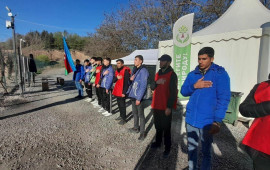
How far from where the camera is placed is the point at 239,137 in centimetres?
386

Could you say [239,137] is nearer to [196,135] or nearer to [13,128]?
[196,135]

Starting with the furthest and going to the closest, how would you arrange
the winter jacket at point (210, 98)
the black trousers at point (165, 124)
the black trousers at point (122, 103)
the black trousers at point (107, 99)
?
the black trousers at point (107, 99) → the black trousers at point (122, 103) → the black trousers at point (165, 124) → the winter jacket at point (210, 98)

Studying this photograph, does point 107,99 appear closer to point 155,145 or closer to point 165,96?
point 155,145

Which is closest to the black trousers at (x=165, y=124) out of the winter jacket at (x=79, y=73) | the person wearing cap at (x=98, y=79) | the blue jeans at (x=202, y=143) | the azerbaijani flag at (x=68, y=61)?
the blue jeans at (x=202, y=143)

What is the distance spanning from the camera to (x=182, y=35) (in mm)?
5402

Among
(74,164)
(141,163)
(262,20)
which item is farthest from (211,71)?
(262,20)

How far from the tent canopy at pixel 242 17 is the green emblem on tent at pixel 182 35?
0.93m

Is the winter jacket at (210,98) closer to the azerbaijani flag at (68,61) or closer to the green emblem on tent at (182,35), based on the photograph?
the green emblem on tent at (182,35)

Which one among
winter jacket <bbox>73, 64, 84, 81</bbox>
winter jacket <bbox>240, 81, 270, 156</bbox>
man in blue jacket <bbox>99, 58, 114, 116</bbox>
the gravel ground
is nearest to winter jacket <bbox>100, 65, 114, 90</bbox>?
man in blue jacket <bbox>99, 58, 114, 116</bbox>

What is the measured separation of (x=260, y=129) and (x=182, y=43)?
450cm

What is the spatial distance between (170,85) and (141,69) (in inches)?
37.7

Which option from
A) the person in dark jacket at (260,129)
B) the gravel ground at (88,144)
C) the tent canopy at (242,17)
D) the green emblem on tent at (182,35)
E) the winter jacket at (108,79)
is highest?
the tent canopy at (242,17)

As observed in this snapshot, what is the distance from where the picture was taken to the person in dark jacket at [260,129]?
1322 mm

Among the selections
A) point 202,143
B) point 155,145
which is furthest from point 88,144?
point 202,143
